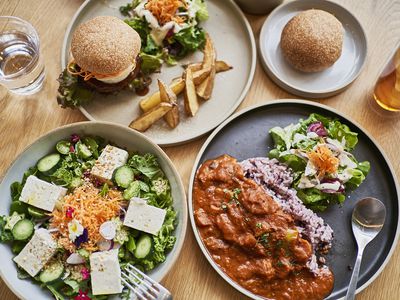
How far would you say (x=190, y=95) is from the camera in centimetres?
311

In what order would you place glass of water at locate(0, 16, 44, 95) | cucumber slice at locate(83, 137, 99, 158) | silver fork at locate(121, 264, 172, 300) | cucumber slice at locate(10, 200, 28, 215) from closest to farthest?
silver fork at locate(121, 264, 172, 300) → cucumber slice at locate(10, 200, 28, 215) → cucumber slice at locate(83, 137, 99, 158) → glass of water at locate(0, 16, 44, 95)

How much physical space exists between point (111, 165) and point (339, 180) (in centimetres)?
136

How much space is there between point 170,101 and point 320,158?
978 mm

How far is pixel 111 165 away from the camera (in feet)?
9.44

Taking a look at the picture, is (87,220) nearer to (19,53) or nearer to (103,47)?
(103,47)

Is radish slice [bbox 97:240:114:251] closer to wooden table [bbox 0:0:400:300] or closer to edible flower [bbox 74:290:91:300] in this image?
edible flower [bbox 74:290:91:300]

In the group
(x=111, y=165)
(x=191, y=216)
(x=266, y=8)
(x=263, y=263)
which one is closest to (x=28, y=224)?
(x=111, y=165)

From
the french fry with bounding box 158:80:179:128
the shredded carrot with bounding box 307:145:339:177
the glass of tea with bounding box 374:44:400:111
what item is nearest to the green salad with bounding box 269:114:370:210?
the shredded carrot with bounding box 307:145:339:177

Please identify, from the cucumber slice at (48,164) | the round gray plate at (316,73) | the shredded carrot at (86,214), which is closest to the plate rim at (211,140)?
the round gray plate at (316,73)

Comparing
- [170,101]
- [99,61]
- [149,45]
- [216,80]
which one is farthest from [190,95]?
[99,61]

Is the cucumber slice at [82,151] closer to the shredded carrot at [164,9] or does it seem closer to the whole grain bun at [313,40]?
the shredded carrot at [164,9]

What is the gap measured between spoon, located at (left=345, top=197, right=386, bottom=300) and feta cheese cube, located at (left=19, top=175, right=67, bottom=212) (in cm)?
178

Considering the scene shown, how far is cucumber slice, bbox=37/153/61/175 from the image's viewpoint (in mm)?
2884

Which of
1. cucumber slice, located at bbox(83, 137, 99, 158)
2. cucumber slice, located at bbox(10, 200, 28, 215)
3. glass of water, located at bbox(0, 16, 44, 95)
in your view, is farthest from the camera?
glass of water, located at bbox(0, 16, 44, 95)
